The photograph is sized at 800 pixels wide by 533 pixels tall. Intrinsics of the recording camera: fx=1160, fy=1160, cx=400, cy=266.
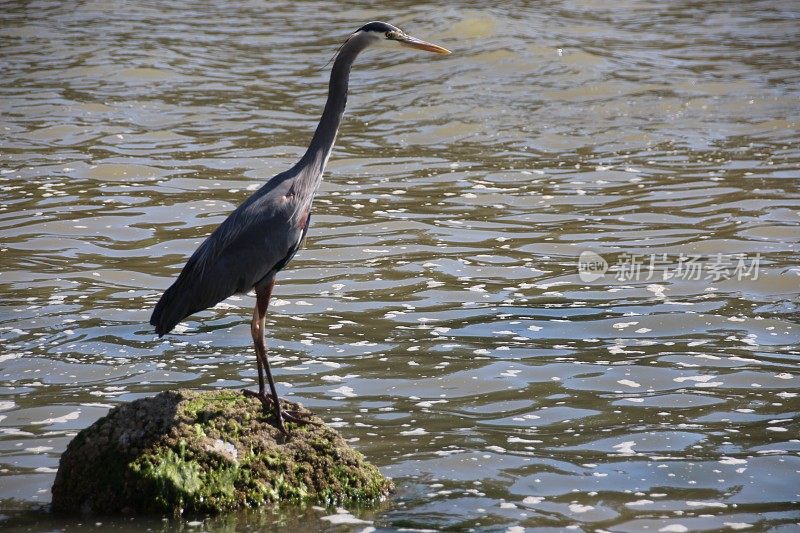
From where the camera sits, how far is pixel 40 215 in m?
11.8

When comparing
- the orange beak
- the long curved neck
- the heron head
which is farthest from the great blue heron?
the orange beak

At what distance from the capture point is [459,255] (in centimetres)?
1077

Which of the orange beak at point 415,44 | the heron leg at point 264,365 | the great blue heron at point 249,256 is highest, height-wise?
the orange beak at point 415,44

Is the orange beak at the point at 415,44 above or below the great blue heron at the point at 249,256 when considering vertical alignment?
above

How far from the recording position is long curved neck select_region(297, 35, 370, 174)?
22.3ft

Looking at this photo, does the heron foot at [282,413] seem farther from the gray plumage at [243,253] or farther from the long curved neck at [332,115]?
the long curved neck at [332,115]

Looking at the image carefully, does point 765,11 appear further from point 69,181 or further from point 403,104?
point 69,181

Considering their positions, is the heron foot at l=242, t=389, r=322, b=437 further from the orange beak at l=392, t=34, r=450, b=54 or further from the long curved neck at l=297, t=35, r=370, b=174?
the orange beak at l=392, t=34, r=450, b=54

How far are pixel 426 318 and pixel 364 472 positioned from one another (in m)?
3.31

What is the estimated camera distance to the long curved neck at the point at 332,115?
22.3ft

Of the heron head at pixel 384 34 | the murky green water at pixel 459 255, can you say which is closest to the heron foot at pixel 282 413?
the murky green water at pixel 459 255

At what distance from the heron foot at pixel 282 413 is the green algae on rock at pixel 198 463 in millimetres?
41

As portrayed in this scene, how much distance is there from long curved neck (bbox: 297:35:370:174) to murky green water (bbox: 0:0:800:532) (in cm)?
164

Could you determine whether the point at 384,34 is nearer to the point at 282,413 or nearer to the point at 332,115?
the point at 332,115
